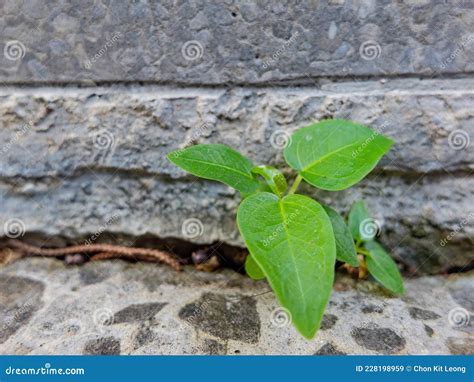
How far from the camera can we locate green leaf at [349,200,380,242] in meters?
0.97

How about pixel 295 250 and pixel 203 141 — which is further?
pixel 203 141

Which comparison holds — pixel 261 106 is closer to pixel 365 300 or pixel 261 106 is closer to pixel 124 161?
pixel 124 161

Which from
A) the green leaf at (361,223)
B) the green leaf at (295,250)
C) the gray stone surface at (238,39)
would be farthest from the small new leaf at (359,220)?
the gray stone surface at (238,39)

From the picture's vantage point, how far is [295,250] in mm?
688

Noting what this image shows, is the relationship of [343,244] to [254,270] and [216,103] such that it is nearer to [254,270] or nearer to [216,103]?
[254,270]

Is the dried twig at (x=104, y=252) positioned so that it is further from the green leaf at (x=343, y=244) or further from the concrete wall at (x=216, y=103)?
the green leaf at (x=343, y=244)

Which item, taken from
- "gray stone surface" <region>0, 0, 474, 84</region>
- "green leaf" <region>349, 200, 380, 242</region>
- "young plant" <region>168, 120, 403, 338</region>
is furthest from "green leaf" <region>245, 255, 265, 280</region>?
"gray stone surface" <region>0, 0, 474, 84</region>

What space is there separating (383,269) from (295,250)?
345 millimetres

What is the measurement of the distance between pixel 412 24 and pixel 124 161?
0.78 meters

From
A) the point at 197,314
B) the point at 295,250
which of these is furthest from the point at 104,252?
the point at 295,250

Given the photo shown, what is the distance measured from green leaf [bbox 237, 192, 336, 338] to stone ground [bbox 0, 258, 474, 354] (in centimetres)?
21

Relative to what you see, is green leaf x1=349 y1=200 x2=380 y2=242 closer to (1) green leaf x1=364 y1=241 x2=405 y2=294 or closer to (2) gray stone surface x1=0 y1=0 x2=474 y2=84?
(1) green leaf x1=364 y1=241 x2=405 y2=294

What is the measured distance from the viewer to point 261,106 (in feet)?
3.27

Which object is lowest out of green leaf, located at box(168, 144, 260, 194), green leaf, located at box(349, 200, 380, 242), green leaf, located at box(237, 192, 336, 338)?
green leaf, located at box(349, 200, 380, 242)
